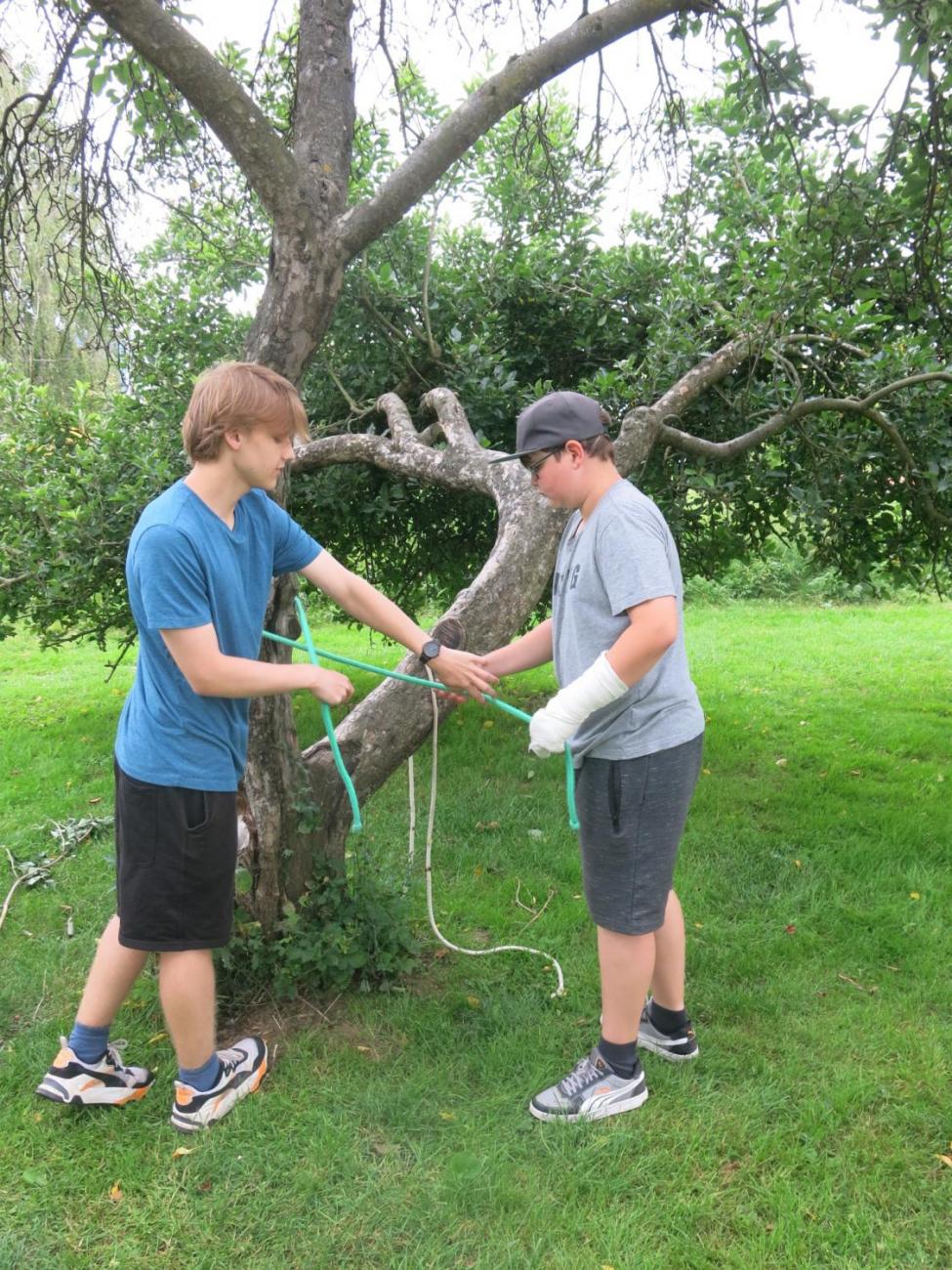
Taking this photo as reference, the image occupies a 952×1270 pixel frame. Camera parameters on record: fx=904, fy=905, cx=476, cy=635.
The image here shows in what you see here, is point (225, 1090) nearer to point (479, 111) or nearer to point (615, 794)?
point (615, 794)

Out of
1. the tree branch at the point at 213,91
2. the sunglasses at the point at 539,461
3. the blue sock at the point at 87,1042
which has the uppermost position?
the tree branch at the point at 213,91

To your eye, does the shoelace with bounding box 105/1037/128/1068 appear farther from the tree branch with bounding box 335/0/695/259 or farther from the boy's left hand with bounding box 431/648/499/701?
the tree branch with bounding box 335/0/695/259

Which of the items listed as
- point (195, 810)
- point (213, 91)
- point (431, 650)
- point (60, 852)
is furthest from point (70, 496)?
point (195, 810)

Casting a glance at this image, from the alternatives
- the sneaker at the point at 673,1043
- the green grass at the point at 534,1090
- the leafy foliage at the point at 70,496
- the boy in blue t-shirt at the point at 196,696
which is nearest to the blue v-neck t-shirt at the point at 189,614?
the boy in blue t-shirt at the point at 196,696

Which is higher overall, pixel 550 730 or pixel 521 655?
pixel 521 655

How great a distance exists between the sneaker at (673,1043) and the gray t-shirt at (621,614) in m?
0.99

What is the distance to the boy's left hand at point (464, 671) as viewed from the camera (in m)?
2.57

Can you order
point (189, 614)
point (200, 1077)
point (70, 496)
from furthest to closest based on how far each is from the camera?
point (70, 496) → point (200, 1077) → point (189, 614)

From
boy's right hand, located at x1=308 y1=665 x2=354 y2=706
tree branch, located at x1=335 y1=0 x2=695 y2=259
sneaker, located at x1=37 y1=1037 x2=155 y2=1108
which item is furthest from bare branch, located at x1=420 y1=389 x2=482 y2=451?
sneaker, located at x1=37 y1=1037 x2=155 y2=1108

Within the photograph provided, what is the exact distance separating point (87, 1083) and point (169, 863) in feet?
→ 2.52

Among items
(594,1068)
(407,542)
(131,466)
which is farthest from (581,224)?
(594,1068)

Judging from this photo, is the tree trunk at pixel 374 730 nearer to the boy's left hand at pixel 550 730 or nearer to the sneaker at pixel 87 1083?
the sneaker at pixel 87 1083

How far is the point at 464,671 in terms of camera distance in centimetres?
257

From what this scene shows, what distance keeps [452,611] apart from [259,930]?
116cm
